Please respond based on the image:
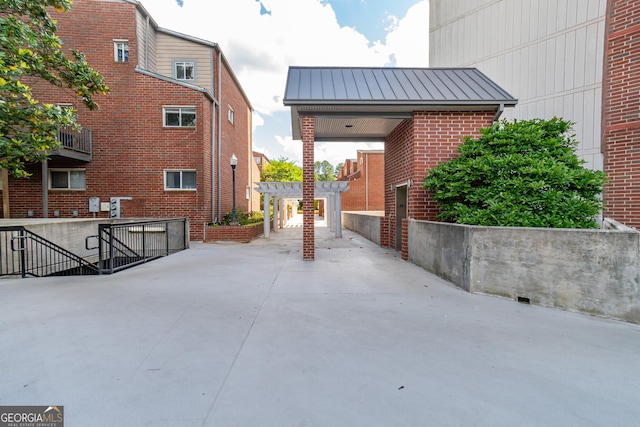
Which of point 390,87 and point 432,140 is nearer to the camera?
point 432,140

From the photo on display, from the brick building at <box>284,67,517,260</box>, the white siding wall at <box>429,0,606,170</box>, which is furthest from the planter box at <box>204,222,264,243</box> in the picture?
the white siding wall at <box>429,0,606,170</box>

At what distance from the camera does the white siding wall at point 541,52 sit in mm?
10961

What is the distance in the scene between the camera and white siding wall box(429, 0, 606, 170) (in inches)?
432

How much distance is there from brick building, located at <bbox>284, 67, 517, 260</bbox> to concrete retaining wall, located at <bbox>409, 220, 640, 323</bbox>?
271 centimetres

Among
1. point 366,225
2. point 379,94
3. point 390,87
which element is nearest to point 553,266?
point 379,94

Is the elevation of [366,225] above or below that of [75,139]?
below

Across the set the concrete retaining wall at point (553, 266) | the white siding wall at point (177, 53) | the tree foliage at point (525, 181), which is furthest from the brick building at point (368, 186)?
the concrete retaining wall at point (553, 266)

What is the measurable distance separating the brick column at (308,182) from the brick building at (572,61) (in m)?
8.30

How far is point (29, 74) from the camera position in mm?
6793

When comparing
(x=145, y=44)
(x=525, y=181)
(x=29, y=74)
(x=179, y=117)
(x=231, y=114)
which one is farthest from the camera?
(x=231, y=114)

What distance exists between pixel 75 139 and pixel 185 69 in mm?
5875

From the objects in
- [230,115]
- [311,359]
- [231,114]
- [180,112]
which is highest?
[231,114]

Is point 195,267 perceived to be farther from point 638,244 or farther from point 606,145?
point 606,145

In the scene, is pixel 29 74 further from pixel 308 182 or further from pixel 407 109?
pixel 407 109
